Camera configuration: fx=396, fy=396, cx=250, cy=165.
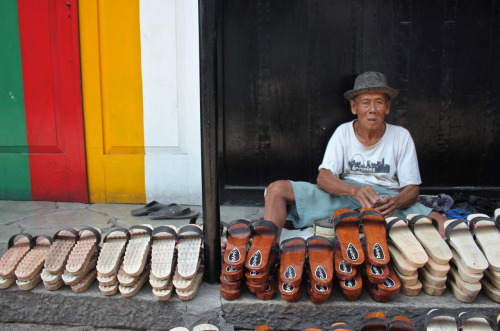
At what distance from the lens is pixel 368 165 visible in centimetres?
265

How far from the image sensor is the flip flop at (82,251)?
5.78 feet

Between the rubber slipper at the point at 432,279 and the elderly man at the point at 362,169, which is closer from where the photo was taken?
the rubber slipper at the point at 432,279

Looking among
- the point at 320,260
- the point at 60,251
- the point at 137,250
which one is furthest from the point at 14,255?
the point at 320,260

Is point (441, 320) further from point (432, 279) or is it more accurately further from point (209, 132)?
point (209, 132)

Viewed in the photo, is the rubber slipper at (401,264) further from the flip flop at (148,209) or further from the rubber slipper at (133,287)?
the flip flop at (148,209)

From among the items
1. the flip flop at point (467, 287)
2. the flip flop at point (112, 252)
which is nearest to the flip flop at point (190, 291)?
the flip flop at point (112, 252)

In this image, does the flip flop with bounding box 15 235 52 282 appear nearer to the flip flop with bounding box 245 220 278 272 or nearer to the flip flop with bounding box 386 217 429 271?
the flip flop with bounding box 245 220 278 272

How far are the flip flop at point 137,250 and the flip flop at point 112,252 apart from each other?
33 mm

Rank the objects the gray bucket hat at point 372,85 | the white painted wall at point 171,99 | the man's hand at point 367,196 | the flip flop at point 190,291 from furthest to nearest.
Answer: the white painted wall at point 171,99 < the gray bucket hat at point 372,85 < the man's hand at point 367,196 < the flip flop at point 190,291

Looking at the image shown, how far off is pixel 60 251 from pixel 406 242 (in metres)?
1.62

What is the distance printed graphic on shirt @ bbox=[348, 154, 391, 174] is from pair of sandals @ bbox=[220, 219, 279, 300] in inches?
42.4

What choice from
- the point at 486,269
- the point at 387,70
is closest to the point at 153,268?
the point at 486,269

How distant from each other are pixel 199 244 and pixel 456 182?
7.97 ft

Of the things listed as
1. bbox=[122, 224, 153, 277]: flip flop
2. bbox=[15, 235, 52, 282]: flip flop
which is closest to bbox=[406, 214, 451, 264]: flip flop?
bbox=[122, 224, 153, 277]: flip flop
